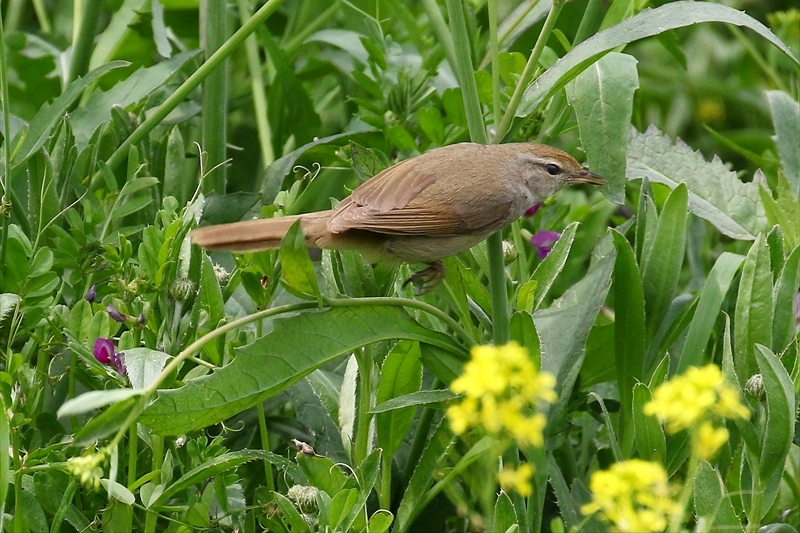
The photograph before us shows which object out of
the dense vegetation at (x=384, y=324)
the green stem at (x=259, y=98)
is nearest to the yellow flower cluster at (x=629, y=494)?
the dense vegetation at (x=384, y=324)

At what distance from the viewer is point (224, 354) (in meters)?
1.76

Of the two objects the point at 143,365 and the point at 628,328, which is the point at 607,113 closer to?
the point at 628,328

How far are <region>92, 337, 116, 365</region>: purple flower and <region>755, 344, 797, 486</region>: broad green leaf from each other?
1.00 meters

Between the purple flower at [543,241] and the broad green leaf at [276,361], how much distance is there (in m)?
0.72

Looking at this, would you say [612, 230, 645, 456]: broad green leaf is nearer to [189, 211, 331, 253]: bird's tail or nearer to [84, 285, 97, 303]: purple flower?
[189, 211, 331, 253]: bird's tail

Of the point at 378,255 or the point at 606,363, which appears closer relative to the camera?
the point at 378,255

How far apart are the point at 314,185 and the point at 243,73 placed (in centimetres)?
84

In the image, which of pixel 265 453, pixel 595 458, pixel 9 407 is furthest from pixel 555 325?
pixel 9 407

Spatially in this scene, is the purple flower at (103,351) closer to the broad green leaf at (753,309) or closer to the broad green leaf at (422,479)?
the broad green leaf at (422,479)

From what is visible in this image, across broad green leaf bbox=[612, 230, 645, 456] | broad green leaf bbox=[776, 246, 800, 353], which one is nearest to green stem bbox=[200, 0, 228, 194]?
broad green leaf bbox=[612, 230, 645, 456]

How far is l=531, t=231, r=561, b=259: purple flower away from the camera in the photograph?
2312mm

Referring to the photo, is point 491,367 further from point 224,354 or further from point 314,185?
point 314,185

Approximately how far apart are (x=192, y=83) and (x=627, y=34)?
2.69ft

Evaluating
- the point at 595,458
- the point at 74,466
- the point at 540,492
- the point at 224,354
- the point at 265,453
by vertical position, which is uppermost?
the point at 74,466
